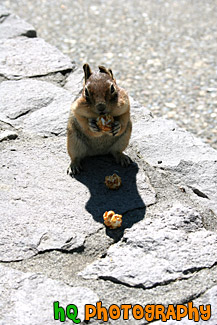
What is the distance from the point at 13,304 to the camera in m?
2.80

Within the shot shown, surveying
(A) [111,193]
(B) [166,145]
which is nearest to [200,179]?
(B) [166,145]

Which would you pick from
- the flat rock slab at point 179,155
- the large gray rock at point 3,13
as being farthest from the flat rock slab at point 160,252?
the large gray rock at point 3,13

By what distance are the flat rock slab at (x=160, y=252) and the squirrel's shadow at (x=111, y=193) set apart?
11cm

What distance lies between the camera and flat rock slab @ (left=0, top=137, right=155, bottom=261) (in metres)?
3.25

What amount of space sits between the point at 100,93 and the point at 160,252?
1133 millimetres

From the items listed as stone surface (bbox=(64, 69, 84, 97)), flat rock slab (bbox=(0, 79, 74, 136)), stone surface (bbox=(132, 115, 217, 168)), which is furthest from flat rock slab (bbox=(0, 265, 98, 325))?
stone surface (bbox=(64, 69, 84, 97))

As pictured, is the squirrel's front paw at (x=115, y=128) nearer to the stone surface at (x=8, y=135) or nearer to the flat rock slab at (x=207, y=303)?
the stone surface at (x=8, y=135)

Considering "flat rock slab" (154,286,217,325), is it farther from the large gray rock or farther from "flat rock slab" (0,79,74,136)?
the large gray rock

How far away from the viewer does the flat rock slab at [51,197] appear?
3252 mm

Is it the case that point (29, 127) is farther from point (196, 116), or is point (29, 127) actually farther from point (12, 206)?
point (196, 116)

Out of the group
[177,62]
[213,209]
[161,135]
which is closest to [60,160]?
[161,135]

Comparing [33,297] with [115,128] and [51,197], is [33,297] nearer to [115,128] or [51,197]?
[51,197]

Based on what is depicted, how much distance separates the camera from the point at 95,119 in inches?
144

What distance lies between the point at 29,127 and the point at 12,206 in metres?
1.05
